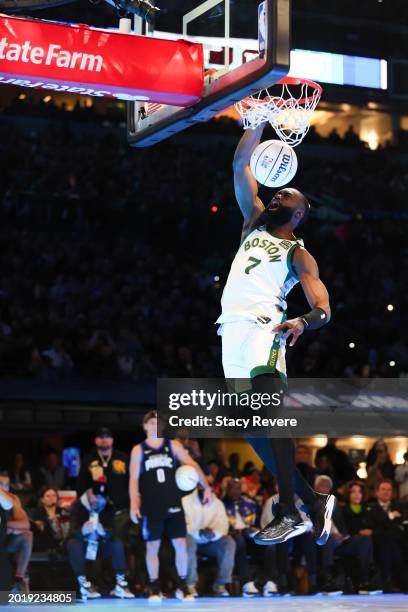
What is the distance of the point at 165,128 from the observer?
26.1 feet

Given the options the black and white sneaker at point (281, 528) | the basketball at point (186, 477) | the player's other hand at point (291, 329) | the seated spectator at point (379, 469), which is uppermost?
the player's other hand at point (291, 329)

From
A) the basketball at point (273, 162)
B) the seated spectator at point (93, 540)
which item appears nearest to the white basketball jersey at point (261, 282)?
the basketball at point (273, 162)

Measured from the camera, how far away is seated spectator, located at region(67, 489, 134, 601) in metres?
12.6

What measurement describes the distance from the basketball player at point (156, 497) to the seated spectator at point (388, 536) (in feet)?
9.63

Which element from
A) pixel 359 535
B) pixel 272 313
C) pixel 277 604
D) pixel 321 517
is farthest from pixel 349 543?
pixel 272 313

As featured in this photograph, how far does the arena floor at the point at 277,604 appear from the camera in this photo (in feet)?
34.1

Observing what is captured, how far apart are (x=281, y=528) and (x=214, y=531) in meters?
6.47

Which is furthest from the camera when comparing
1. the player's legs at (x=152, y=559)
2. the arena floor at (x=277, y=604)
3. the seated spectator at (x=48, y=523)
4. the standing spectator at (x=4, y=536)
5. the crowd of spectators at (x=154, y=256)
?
the crowd of spectators at (x=154, y=256)

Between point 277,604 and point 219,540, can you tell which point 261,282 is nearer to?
point 277,604

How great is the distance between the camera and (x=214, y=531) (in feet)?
43.3

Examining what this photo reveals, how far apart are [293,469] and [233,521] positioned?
7.02 m

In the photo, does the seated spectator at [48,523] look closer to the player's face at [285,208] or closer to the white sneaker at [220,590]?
the white sneaker at [220,590]

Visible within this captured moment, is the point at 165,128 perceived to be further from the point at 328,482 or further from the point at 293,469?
the point at 328,482

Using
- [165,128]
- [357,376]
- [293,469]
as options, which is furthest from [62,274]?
[293,469]
